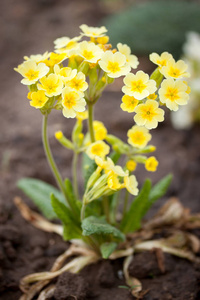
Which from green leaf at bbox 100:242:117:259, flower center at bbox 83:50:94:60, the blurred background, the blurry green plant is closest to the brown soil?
the blurred background

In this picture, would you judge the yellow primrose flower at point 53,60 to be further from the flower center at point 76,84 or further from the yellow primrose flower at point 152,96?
the yellow primrose flower at point 152,96

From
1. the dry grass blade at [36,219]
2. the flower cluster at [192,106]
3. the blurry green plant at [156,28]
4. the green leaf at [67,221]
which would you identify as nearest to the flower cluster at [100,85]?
the green leaf at [67,221]

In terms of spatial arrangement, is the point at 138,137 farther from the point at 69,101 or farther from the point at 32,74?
the point at 32,74

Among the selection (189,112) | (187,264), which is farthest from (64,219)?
(189,112)

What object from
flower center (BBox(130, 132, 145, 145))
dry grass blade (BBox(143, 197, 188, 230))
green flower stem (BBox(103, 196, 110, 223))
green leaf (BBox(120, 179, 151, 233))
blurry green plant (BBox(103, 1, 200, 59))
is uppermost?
blurry green plant (BBox(103, 1, 200, 59))

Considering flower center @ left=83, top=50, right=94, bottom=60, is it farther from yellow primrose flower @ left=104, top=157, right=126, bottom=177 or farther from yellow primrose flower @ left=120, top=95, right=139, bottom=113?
yellow primrose flower @ left=104, top=157, right=126, bottom=177

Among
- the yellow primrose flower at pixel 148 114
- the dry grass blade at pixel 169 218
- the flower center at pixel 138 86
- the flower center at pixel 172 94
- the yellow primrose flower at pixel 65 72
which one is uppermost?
the yellow primrose flower at pixel 65 72
